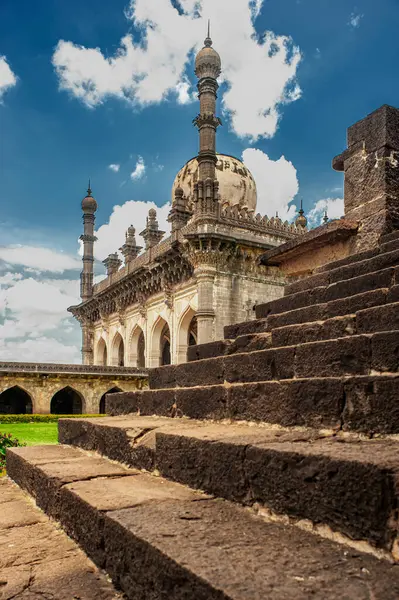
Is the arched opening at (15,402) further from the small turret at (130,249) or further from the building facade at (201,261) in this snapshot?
the small turret at (130,249)

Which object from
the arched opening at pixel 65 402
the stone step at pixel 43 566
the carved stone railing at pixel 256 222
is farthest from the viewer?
the arched opening at pixel 65 402

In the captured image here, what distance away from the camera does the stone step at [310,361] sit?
2.47m

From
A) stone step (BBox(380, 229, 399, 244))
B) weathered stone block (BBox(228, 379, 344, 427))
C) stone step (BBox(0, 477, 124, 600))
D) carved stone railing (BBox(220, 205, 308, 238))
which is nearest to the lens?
stone step (BBox(0, 477, 124, 600))

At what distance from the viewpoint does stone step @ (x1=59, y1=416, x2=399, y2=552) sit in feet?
4.85

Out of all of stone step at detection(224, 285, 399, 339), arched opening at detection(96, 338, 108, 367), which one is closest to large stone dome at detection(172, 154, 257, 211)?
arched opening at detection(96, 338, 108, 367)

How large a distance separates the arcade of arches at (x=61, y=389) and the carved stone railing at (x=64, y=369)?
0.44 ft

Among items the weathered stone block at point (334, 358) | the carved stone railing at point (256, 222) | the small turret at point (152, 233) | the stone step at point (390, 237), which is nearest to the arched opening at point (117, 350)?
Result: the small turret at point (152, 233)

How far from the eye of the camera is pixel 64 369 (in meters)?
20.8

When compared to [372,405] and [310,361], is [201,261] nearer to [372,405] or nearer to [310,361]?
[310,361]

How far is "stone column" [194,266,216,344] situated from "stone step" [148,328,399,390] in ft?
44.4

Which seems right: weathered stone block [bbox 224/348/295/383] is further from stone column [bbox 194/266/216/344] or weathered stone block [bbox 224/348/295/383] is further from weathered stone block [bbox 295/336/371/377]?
stone column [bbox 194/266/216/344]

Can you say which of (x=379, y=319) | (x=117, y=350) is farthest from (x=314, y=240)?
(x=117, y=350)

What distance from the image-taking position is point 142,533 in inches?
68.4

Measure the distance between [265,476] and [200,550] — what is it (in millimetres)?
435
